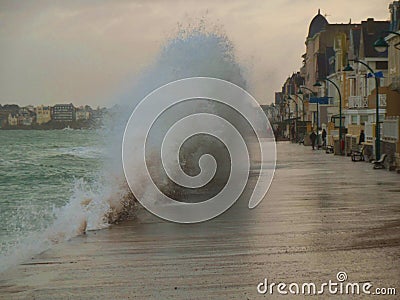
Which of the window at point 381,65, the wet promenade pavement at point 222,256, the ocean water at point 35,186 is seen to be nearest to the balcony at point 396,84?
the ocean water at point 35,186

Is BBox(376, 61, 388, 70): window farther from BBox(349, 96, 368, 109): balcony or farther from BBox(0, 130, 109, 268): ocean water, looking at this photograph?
BBox(0, 130, 109, 268): ocean water

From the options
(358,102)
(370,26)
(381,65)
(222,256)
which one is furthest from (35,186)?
(370,26)

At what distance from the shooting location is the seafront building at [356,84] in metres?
38.9

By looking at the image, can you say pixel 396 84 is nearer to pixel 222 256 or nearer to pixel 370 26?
pixel 222 256

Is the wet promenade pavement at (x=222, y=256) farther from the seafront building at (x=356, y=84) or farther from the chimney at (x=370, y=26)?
the chimney at (x=370, y=26)

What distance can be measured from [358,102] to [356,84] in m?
6.09

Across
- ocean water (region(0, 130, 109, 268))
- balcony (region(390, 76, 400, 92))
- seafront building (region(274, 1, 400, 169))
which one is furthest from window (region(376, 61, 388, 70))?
ocean water (region(0, 130, 109, 268))

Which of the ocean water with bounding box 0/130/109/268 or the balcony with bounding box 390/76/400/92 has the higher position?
the balcony with bounding box 390/76/400/92

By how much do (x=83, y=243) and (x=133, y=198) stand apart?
7.35m

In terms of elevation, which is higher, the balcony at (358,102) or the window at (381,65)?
the window at (381,65)

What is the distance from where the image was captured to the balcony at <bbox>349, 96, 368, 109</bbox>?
188ft

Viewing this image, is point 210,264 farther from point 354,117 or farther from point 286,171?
point 354,117

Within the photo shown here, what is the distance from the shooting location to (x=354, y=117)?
2403 inches

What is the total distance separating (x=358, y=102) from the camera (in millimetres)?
59062
